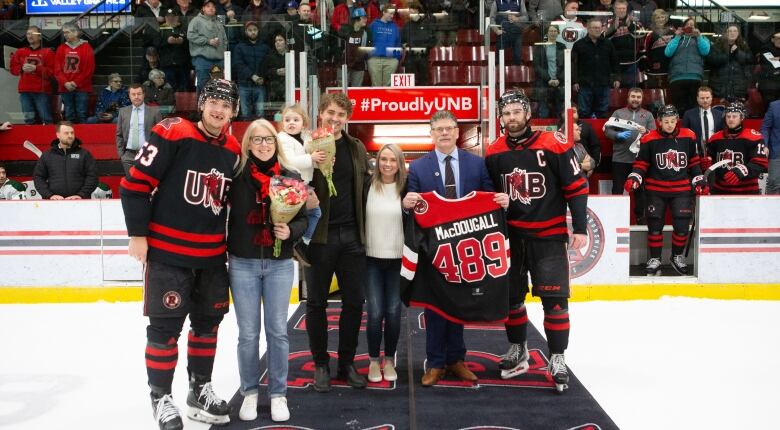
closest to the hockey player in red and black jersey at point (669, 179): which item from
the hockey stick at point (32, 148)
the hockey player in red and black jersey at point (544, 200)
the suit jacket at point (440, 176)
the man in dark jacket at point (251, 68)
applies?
the hockey player in red and black jersey at point (544, 200)

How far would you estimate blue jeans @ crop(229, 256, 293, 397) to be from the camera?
3.61 metres

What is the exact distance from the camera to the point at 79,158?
7715 mm

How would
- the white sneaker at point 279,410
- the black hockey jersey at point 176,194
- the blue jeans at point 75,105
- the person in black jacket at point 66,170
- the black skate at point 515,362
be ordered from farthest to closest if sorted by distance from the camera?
the blue jeans at point 75,105 < the person in black jacket at point 66,170 < the black skate at point 515,362 < the white sneaker at point 279,410 < the black hockey jersey at point 176,194

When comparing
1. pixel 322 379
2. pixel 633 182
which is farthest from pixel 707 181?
pixel 322 379

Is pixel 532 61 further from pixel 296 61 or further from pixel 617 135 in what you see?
pixel 296 61

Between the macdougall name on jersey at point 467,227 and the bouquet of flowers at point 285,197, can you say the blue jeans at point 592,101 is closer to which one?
the macdougall name on jersey at point 467,227

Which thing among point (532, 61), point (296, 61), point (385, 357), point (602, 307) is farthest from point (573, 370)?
point (296, 61)

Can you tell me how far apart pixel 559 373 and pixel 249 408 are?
1584 mm

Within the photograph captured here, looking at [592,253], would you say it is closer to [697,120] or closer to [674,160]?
[674,160]

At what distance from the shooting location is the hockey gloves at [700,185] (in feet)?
22.9

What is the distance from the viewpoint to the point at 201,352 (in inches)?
144

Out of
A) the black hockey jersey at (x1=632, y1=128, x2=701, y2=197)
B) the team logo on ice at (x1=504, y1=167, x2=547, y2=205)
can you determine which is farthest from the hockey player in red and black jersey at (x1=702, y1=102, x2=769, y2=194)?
the team logo on ice at (x1=504, y1=167, x2=547, y2=205)

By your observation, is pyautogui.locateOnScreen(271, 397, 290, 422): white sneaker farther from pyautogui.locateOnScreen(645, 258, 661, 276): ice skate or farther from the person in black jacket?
the person in black jacket

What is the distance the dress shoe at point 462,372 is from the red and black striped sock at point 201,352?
4.52 ft
